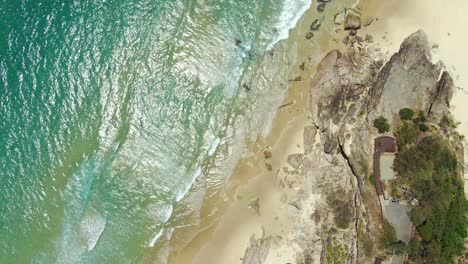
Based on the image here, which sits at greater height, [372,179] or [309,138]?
[309,138]

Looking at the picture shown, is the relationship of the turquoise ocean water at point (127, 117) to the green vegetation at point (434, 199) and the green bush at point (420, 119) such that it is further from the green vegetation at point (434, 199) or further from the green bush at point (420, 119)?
the green vegetation at point (434, 199)

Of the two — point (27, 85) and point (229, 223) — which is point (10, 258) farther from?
point (229, 223)

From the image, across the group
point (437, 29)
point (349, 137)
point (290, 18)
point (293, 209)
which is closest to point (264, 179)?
point (293, 209)

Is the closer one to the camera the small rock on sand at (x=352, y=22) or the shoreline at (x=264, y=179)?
the small rock on sand at (x=352, y=22)

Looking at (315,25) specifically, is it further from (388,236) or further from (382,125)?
(388,236)

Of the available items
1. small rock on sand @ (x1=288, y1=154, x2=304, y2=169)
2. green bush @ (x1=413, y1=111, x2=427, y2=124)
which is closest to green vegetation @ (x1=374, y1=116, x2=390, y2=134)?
green bush @ (x1=413, y1=111, x2=427, y2=124)

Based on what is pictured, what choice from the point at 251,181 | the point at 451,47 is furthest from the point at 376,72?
the point at 251,181

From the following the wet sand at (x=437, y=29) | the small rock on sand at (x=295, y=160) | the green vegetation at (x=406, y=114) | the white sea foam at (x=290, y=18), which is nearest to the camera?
the green vegetation at (x=406, y=114)

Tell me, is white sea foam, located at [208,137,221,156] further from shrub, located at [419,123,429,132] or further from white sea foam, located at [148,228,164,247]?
shrub, located at [419,123,429,132]

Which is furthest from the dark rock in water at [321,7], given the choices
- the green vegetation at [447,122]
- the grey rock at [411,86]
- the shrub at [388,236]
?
the shrub at [388,236]
